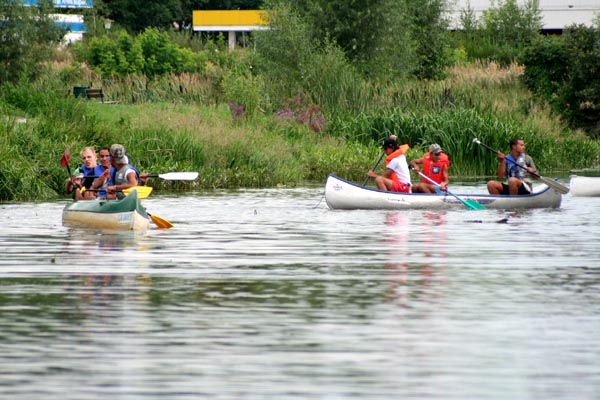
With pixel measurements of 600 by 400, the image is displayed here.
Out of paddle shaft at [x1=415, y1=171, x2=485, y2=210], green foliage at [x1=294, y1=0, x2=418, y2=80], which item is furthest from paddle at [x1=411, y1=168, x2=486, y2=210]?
green foliage at [x1=294, y1=0, x2=418, y2=80]

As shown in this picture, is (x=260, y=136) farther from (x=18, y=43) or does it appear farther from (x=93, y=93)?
(x=93, y=93)

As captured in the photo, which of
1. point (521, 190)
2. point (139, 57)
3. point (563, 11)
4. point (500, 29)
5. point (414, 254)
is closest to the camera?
point (414, 254)

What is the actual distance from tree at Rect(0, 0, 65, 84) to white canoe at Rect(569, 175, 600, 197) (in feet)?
56.5

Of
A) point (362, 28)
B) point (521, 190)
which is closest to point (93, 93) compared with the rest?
point (362, 28)

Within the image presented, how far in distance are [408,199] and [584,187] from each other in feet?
20.1

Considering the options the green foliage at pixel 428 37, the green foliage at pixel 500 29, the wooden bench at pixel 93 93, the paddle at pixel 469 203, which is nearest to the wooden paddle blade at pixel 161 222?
the paddle at pixel 469 203

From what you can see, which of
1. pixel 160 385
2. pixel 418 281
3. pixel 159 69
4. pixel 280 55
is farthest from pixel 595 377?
pixel 159 69

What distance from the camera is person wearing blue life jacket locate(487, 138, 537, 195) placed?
27875 mm

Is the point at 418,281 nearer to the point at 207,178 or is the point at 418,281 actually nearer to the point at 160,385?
the point at 160,385

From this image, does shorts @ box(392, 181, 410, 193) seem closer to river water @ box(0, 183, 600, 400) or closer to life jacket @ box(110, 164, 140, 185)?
river water @ box(0, 183, 600, 400)

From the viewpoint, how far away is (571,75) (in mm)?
50312

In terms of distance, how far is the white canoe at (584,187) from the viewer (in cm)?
3147

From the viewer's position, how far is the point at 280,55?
49.1 m

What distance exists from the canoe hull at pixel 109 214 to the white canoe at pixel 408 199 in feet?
17.8
